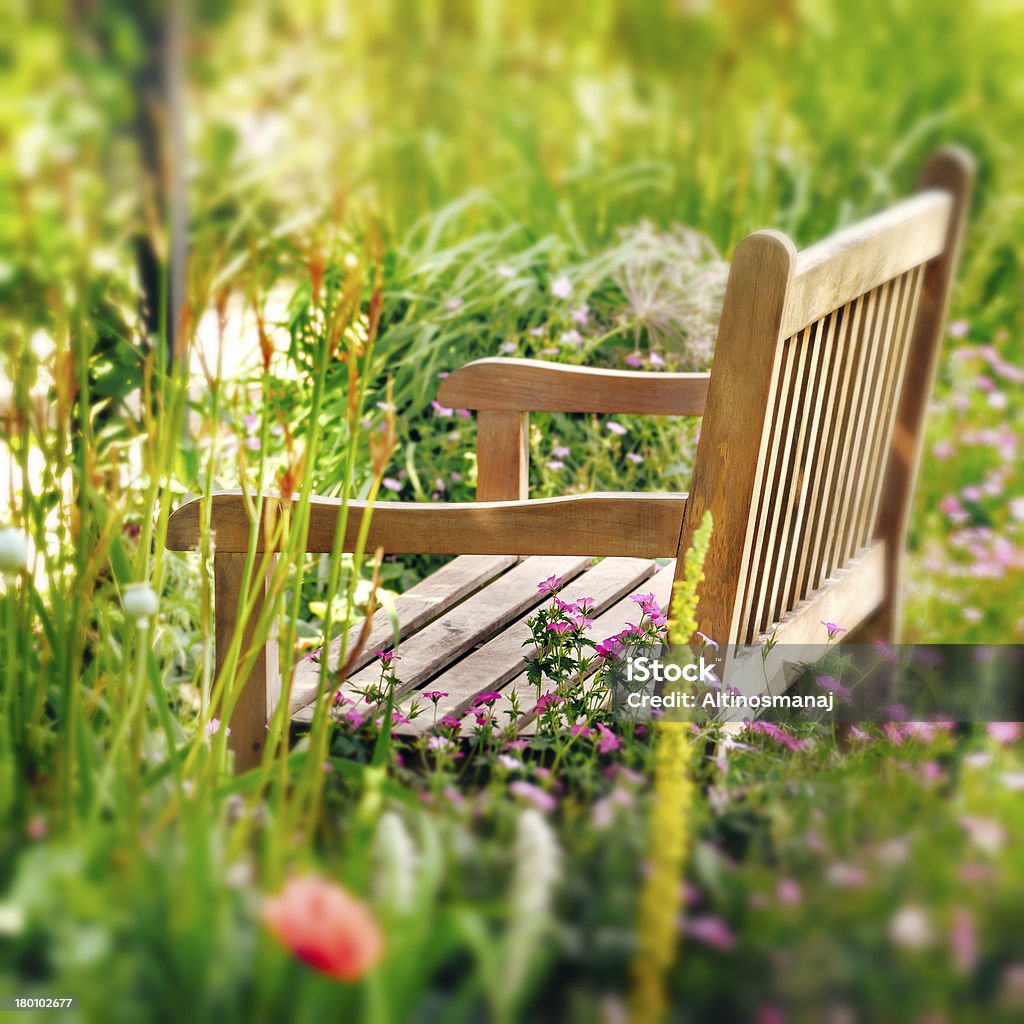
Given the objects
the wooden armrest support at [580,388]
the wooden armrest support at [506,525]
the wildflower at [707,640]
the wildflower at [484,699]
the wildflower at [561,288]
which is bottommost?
the wildflower at [484,699]

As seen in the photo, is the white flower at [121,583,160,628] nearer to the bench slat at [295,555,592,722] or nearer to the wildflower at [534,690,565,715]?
the wildflower at [534,690,565,715]

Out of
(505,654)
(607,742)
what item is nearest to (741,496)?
(607,742)

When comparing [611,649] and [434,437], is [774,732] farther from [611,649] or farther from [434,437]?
[434,437]

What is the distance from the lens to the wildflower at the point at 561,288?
2951mm

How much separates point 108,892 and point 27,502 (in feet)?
1.95

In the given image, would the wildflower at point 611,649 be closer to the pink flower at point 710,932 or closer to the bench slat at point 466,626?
the bench slat at point 466,626

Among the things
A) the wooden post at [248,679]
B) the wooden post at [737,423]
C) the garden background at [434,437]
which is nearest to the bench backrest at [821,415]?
the wooden post at [737,423]

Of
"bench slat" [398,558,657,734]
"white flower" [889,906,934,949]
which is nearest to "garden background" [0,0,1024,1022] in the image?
"white flower" [889,906,934,949]

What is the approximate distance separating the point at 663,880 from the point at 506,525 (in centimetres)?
83

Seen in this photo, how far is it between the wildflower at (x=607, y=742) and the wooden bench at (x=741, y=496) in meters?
0.25

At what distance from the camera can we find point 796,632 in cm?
173

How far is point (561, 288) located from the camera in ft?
9.71

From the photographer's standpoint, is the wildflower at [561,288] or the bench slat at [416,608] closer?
the bench slat at [416,608]

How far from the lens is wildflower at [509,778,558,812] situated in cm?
78
